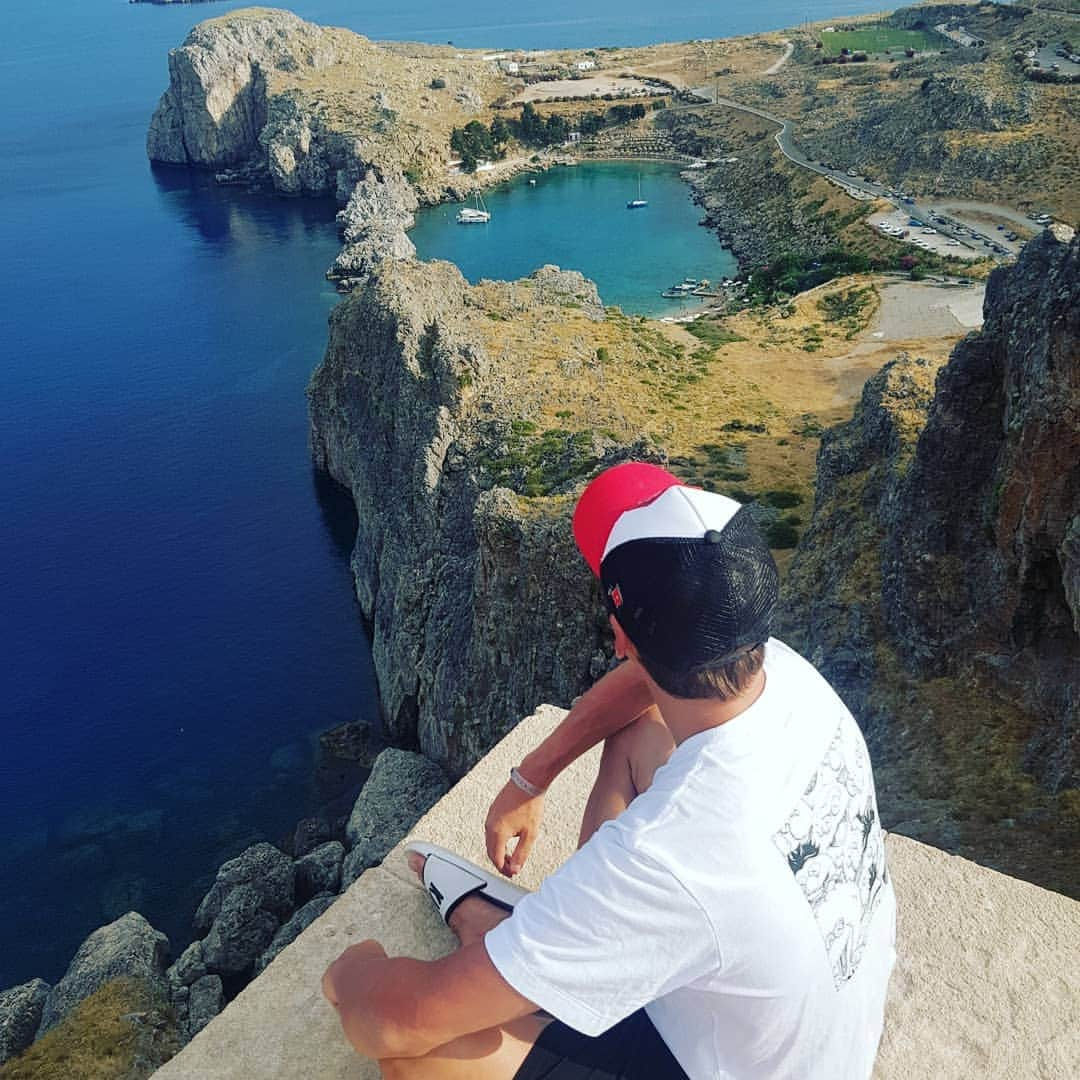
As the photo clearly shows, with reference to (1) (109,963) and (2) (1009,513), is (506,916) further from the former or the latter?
(1) (109,963)

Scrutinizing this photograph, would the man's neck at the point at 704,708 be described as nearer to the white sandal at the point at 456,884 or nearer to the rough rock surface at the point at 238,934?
the white sandal at the point at 456,884

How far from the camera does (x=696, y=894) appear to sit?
13.7ft

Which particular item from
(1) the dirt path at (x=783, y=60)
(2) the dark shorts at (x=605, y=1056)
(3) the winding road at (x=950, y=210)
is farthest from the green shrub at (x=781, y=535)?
(1) the dirt path at (x=783, y=60)

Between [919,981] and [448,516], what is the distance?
3221 cm

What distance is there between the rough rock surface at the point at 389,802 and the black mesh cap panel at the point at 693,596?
25.9 metres

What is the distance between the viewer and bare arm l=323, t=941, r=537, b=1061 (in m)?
4.49

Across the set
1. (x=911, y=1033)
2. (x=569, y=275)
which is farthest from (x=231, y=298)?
(x=911, y=1033)

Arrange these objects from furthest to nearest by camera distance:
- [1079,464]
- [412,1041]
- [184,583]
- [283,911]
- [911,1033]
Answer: [184,583], [283,911], [1079,464], [911,1033], [412,1041]

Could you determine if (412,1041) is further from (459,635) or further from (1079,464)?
(459,635)

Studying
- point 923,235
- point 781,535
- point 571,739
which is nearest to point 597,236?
point 923,235

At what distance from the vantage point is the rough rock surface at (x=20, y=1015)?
24.9 meters

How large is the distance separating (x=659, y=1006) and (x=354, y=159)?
132 m

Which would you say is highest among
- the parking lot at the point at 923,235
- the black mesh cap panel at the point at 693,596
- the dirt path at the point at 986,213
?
the black mesh cap panel at the point at 693,596

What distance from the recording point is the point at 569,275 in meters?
62.9
